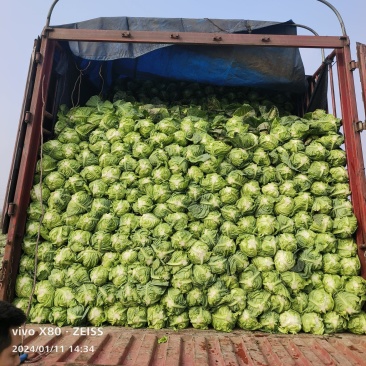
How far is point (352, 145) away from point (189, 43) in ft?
9.35

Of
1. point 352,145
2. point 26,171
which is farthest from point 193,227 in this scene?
point 352,145

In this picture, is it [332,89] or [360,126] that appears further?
[332,89]

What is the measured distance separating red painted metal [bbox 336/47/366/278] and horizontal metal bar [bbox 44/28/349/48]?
1.25ft

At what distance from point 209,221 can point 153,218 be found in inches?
30.9

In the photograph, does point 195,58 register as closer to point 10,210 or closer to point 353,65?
point 353,65

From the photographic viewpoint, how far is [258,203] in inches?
179

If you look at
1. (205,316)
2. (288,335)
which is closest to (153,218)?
(205,316)

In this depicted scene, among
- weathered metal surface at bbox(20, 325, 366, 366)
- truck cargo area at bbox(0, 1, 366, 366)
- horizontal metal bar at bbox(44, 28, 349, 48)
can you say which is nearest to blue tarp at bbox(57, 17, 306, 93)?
truck cargo area at bbox(0, 1, 366, 366)

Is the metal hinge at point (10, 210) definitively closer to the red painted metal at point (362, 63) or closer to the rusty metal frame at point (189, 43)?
the rusty metal frame at point (189, 43)

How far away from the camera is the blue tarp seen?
518cm

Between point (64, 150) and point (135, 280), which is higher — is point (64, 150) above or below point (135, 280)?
above

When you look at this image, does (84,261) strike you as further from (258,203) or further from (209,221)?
(258,203)

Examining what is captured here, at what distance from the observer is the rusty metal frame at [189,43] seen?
4414mm

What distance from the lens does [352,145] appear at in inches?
185
